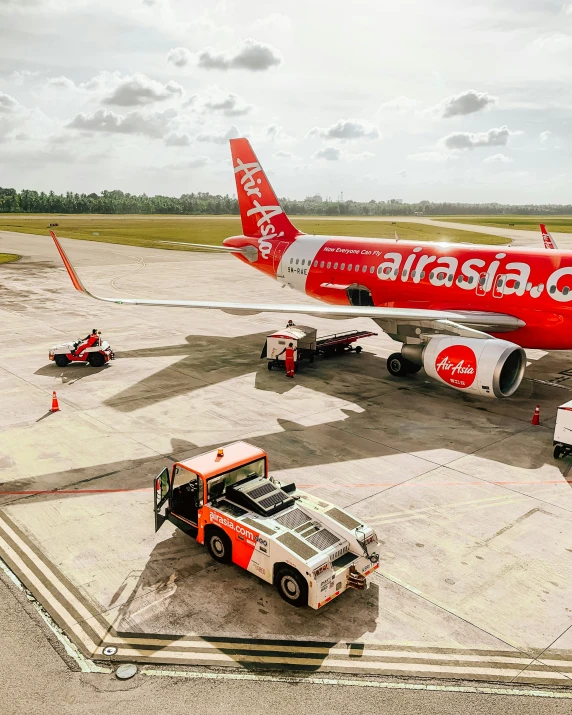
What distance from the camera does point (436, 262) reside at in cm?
2541

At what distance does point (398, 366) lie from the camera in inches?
988

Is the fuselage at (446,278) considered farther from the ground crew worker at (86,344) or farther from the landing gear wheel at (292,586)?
the landing gear wheel at (292,586)

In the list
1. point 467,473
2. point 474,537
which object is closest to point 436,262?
point 467,473

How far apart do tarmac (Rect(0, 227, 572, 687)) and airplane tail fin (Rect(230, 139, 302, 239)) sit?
9.37 meters

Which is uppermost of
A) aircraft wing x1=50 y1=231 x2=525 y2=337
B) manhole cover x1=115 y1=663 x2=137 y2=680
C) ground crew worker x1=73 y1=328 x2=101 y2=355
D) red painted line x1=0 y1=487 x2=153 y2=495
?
Result: aircraft wing x1=50 y1=231 x2=525 y2=337

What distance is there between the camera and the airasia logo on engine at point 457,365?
20.1 meters

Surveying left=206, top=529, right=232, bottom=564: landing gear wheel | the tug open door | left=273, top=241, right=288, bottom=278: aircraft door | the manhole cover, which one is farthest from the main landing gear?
the manhole cover

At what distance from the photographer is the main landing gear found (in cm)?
2489

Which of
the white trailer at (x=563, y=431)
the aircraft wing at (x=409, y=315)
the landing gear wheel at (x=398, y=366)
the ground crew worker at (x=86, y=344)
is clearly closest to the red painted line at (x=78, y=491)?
the aircraft wing at (x=409, y=315)

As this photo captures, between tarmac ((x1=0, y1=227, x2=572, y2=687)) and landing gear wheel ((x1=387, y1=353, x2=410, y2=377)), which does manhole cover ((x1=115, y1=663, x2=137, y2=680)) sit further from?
landing gear wheel ((x1=387, y1=353, x2=410, y2=377))

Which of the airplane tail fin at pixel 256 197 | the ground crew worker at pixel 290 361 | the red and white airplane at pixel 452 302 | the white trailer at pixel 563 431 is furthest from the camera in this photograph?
the airplane tail fin at pixel 256 197

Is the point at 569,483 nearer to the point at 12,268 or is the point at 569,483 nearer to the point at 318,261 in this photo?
the point at 318,261

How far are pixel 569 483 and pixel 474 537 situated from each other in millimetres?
4341

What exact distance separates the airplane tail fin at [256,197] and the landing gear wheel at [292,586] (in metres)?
25.8
